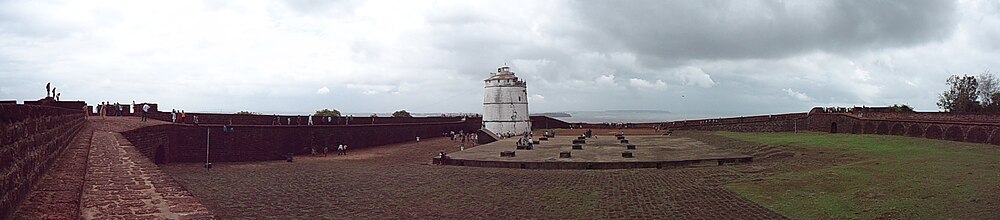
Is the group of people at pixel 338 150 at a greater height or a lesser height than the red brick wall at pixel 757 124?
lesser

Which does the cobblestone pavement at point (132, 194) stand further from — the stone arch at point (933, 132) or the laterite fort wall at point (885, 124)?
the stone arch at point (933, 132)

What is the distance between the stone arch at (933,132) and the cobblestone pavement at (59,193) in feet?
91.0

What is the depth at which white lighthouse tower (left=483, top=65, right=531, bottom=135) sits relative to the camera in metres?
50.0

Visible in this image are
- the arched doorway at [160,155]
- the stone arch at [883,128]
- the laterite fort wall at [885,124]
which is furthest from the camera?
the stone arch at [883,128]

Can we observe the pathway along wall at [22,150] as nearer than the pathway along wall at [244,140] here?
Yes

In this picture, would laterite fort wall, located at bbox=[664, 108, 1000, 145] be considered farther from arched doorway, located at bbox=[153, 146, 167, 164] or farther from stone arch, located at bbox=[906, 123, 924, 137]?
arched doorway, located at bbox=[153, 146, 167, 164]

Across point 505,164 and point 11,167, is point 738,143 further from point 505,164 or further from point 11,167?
point 11,167

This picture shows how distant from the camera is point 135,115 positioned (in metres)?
26.4

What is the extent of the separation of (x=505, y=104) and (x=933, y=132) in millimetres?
29834

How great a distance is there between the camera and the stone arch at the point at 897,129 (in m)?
28.3

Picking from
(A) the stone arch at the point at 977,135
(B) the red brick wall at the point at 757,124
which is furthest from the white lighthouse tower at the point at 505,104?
(A) the stone arch at the point at 977,135

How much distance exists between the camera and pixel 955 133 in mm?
23859

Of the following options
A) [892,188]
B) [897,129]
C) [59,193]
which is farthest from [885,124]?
[59,193]

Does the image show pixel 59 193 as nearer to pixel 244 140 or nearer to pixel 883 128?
pixel 244 140
